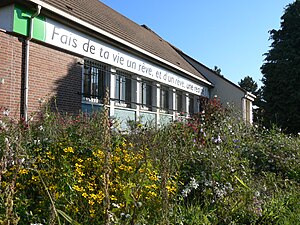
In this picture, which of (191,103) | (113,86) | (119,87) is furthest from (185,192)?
(191,103)

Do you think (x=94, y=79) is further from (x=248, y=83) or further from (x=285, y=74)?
(x=248, y=83)

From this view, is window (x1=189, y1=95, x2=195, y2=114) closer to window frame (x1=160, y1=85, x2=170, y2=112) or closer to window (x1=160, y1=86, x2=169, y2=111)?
window frame (x1=160, y1=85, x2=170, y2=112)

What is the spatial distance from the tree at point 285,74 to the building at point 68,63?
46.2 feet

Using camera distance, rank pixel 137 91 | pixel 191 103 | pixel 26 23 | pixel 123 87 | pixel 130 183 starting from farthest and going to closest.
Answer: pixel 191 103 → pixel 137 91 → pixel 123 87 → pixel 26 23 → pixel 130 183

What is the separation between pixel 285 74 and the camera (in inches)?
1112

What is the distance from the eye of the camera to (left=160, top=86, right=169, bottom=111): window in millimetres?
18406

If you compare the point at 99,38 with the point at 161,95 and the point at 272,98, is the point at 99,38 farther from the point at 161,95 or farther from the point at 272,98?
the point at 272,98

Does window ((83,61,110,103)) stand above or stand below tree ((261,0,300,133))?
below

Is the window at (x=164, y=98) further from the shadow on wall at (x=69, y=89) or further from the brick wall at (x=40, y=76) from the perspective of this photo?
the brick wall at (x=40, y=76)

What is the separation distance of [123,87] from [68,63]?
12.7 ft

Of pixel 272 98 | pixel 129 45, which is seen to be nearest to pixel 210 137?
pixel 129 45

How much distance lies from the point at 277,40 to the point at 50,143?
30248 millimetres

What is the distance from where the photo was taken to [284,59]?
2881 centimetres

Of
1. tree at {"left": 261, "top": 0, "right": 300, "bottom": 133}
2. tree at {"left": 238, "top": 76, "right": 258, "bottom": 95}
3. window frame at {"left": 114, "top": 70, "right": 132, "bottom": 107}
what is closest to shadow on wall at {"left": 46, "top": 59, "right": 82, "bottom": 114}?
window frame at {"left": 114, "top": 70, "right": 132, "bottom": 107}
